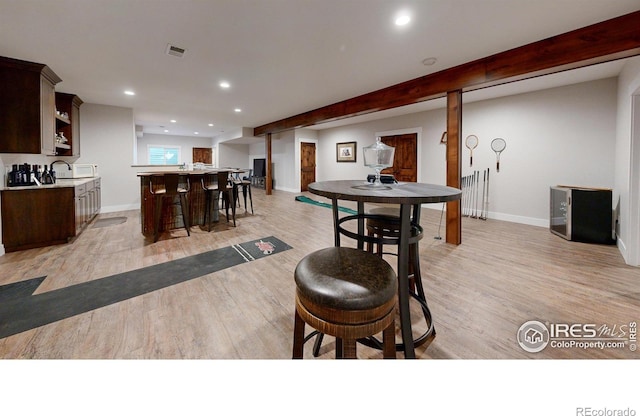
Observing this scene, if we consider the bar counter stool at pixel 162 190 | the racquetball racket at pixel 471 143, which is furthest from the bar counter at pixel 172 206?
the racquetball racket at pixel 471 143

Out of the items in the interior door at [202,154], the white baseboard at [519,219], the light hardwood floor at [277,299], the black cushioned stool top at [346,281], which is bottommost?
the light hardwood floor at [277,299]

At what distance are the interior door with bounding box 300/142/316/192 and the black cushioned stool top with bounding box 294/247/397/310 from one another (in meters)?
8.28

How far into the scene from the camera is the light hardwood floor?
1.53 m

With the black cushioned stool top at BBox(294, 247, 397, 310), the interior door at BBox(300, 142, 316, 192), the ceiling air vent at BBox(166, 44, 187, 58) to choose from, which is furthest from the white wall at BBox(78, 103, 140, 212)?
the black cushioned stool top at BBox(294, 247, 397, 310)

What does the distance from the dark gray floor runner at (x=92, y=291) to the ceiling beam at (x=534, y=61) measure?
3.27 meters

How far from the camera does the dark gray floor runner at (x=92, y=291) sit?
183cm

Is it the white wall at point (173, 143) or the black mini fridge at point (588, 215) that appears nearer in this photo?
the black mini fridge at point (588, 215)

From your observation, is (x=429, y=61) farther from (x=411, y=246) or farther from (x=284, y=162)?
(x=284, y=162)

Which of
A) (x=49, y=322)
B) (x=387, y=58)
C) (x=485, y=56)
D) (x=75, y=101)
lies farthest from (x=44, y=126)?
(x=485, y=56)

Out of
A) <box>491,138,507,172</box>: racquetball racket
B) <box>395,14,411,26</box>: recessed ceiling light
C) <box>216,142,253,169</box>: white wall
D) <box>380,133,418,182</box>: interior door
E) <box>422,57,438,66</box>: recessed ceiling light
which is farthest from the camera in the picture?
<box>216,142,253,169</box>: white wall

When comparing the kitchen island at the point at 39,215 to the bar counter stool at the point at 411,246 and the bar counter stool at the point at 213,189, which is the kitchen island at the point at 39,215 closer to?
the bar counter stool at the point at 213,189

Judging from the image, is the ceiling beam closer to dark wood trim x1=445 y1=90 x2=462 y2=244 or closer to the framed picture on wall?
dark wood trim x1=445 y1=90 x2=462 y2=244
